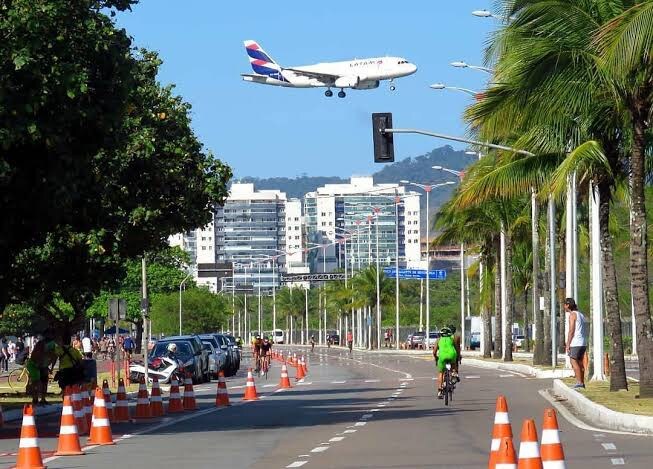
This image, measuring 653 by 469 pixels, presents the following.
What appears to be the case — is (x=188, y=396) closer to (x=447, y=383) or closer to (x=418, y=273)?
(x=447, y=383)

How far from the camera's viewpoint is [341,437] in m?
22.2

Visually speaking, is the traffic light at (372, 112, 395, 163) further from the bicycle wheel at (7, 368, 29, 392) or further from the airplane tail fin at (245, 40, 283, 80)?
the airplane tail fin at (245, 40, 283, 80)

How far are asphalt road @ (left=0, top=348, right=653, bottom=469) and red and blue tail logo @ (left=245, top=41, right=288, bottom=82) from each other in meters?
74.1

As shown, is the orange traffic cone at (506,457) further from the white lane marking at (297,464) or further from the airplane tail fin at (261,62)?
the airplane tail fin at (261,62)

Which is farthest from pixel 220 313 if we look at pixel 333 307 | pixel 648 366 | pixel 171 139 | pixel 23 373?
pixel 648 366

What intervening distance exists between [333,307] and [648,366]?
14104 centimetres

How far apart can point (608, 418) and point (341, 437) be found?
167 inches

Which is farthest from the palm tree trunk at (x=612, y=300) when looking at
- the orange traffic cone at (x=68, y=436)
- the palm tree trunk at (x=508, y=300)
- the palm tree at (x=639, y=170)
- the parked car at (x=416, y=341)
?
the parked car at (x=416, y=341)

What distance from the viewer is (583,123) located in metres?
30.3

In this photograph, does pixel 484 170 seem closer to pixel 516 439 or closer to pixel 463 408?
pixel 463 408

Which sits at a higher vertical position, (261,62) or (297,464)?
(261,62)

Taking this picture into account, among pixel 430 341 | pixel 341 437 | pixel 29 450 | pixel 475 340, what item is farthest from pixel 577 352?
pixel 475 340

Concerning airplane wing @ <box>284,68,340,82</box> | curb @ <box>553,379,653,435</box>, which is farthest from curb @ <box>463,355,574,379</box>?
airplane wing @ <box>284,68,340,82</box>

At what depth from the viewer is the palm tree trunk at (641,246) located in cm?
2745
